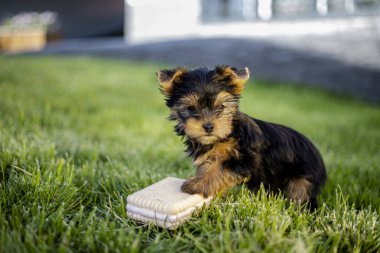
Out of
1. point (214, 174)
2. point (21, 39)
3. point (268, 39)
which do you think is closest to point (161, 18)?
point (268, 39)

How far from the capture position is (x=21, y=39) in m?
18.5

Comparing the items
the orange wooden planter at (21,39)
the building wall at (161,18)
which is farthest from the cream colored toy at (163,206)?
the orange wooden planter at (21,39)

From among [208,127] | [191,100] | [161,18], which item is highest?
[161,18]

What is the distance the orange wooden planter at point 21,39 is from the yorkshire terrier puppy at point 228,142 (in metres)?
16.7

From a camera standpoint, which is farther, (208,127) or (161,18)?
(161,18)

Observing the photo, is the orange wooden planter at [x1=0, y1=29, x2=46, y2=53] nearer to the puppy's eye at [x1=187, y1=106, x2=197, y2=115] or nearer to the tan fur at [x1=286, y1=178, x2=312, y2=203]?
the puppy's eye at [x1=187, y1=106, x2=197, y2=115]

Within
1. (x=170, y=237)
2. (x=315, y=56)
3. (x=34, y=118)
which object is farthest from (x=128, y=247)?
(x=315, y=56)

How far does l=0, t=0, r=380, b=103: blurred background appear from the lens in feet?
39.0

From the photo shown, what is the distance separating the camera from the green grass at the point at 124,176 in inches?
97.3

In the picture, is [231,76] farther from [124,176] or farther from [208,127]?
[124,176]

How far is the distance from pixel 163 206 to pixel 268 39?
11102 millimetres

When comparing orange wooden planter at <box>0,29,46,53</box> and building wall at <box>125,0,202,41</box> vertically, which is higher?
building wall at <box>125,0,202,41</box>

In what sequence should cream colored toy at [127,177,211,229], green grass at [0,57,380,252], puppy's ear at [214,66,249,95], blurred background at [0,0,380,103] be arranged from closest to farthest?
green grass at [0,57,380,252] → cream colored toy at [127,177,211,229] → puppy's ear at [214,66,249,95] → blurred background at [0,0,380,103]

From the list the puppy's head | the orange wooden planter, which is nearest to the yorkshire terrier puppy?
the puppy's head
